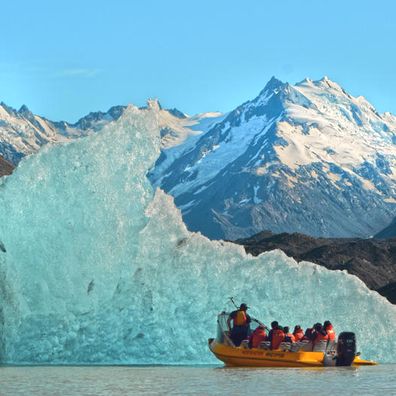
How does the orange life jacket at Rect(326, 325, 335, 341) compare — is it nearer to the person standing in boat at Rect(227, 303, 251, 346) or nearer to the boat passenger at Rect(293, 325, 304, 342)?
the boat passenger at Rect(293, 325, 304, 342)

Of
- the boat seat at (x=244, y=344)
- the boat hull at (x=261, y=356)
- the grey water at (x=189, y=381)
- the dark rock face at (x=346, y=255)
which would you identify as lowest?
the grey water at (x=189, y=381)

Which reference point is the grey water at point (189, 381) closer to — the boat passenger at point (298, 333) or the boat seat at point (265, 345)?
the boat seat at point (265, 345)

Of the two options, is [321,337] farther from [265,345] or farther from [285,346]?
[265,345]

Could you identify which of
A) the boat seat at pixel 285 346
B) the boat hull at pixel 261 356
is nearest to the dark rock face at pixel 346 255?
the boat hull at pixel 261 356

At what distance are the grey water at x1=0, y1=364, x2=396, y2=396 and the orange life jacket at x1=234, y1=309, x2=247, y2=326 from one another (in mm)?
2220

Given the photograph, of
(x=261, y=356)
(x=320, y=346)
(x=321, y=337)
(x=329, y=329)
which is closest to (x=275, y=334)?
(x=261, y=356)

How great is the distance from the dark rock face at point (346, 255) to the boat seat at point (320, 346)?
3176 inches

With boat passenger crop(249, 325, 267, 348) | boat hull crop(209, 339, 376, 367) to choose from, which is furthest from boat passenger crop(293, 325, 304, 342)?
boat passenger crop(249, 325, 267, 348)

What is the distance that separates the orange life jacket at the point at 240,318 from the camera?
54281 millimetres

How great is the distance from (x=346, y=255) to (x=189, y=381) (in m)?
119

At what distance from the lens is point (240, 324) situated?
2154 inches

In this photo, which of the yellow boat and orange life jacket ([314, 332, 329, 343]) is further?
the yellow boat

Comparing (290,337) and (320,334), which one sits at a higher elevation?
(320,334)

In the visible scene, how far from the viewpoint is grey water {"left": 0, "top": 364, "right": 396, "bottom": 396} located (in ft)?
146
